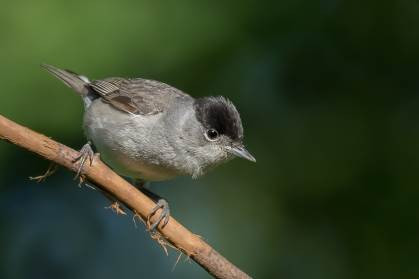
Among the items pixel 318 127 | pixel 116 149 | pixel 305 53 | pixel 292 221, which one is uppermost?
pixel 305 53

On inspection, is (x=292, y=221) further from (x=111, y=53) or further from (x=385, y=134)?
(x=111, y=53)

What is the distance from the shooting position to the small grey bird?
446 centimetres

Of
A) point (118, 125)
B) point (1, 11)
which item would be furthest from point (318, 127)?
point (1, 11)

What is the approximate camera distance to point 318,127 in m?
4.89

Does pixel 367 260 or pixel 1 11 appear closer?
pixel 1 11

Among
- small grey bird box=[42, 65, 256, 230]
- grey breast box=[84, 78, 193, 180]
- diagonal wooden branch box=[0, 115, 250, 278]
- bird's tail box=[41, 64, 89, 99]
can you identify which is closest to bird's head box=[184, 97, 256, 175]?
small grey bird box=[42, 65, 256, 230]

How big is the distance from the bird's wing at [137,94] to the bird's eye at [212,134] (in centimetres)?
38

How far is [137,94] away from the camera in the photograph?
4945 mm

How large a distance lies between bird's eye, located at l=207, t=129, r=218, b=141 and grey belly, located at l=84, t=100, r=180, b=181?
10.6 inches

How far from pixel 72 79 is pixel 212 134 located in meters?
0.97

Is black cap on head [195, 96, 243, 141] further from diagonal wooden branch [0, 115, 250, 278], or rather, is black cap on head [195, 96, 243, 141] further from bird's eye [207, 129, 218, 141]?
diagonal wooden branch [0, 115, 250, 278]

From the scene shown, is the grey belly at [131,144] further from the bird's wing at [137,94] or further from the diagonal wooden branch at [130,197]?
the diagonal wooden branch at [130,197]

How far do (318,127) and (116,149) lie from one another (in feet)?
4.32

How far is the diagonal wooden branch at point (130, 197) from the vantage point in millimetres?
3209
